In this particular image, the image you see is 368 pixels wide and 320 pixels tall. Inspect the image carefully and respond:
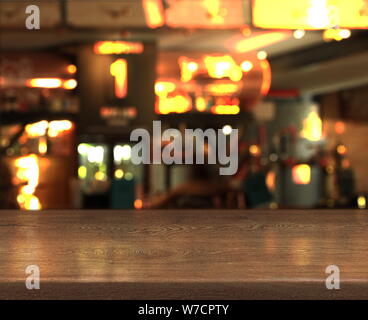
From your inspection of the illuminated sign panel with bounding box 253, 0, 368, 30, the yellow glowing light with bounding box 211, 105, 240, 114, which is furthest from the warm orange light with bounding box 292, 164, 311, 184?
the illuminated sign panel with bounding box 253, 0, 368, 30

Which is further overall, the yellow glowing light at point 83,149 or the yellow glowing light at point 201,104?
the yellow glowing light at point 83,149

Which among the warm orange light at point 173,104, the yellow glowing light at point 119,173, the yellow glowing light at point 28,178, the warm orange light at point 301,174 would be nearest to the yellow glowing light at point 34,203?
the yellow glowing light at point 28,178

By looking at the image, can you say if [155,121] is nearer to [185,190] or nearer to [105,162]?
[105,162]

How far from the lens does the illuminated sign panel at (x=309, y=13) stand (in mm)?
3607

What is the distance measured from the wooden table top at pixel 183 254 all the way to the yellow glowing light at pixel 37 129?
15.9 ft

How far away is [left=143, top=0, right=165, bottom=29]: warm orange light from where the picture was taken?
3693 mm

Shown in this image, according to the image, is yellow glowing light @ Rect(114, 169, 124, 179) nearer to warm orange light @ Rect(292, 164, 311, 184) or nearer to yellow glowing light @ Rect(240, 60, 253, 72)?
yellow glowing light @ Rect(240, 60, 253, 72)

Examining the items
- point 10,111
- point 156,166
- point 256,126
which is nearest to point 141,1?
point 156,166

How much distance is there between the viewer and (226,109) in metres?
5.89

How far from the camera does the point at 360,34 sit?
584 cm

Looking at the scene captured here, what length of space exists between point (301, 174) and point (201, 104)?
4.07m

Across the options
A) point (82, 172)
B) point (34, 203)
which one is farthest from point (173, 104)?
point (34, 203)

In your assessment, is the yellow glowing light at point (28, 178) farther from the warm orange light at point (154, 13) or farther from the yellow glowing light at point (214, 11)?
the yellow glowing light at point (214, 11)
